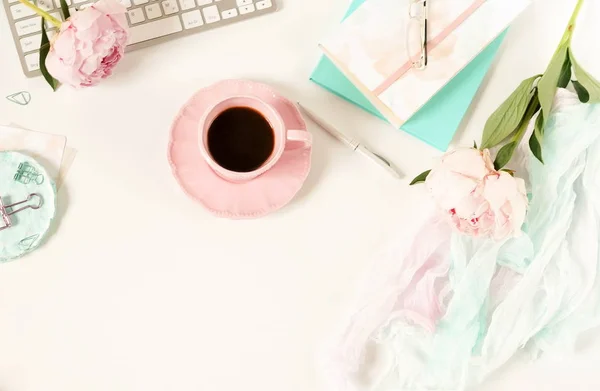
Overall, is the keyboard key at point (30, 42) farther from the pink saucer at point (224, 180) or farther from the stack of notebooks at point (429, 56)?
the stack of notebooks at point (429, 56)

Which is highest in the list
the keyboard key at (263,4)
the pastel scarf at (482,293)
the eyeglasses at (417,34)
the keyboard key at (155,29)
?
the keyboard key at (263,4)

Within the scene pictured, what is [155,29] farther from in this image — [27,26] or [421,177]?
[421,177]

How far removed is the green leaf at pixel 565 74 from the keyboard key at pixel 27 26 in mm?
626

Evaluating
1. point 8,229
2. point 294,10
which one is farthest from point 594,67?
point 8,229

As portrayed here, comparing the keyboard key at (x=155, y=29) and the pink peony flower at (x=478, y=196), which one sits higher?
the keyboard key at (x=155, y=29)

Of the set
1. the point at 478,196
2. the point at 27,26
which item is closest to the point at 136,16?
the point at 27,26

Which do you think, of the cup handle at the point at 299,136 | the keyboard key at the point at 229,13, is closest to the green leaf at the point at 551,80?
the cup handle at the point at 299,136

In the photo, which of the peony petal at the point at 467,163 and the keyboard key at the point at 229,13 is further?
the keyboard key at the point at 229,13

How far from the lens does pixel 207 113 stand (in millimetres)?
607

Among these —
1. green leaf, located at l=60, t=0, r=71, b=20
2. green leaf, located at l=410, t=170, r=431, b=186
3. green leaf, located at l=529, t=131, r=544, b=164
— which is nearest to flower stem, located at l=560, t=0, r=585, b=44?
green leaf, located at l=529, t=131, r=544, b=164

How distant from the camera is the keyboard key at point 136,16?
26.1 inches

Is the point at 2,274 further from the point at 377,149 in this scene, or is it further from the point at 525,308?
the point at 525,308

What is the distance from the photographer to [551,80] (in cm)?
63

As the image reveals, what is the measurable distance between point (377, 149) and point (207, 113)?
22 cm
